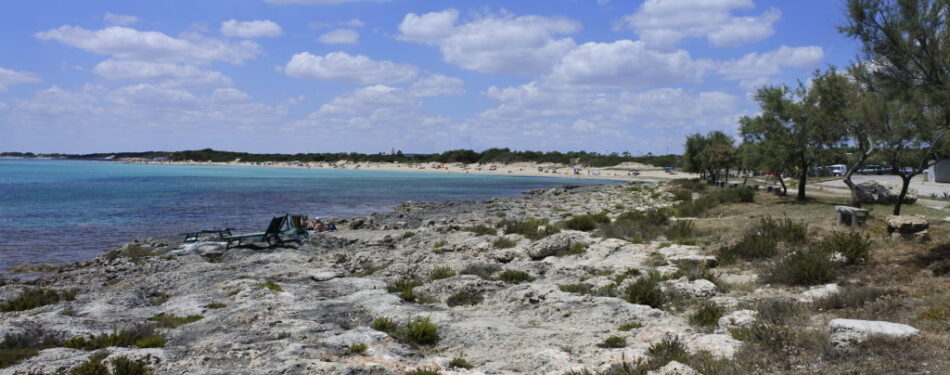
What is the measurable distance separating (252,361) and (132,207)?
42.8 meters

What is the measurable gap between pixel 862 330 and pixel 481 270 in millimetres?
8351

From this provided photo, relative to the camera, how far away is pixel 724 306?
→ 9680mm

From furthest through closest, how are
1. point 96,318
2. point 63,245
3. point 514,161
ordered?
1. point 514,161
2. point 63,245
3. point 96,318

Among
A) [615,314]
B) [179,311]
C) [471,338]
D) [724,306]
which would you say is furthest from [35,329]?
[724,306]

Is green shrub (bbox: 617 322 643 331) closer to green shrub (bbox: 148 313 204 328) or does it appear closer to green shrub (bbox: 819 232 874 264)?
green shrub (bbox: 819 232 874 264)

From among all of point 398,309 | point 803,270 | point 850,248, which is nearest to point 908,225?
point 850,248

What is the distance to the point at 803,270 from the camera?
10984 mm

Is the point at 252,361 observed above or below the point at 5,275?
above

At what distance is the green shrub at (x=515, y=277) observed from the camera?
13.1m

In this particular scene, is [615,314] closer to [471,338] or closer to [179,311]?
[471,338]

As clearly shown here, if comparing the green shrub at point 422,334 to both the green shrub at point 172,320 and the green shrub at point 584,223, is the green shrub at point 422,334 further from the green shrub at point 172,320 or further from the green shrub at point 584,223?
the green shrub at point 584,223

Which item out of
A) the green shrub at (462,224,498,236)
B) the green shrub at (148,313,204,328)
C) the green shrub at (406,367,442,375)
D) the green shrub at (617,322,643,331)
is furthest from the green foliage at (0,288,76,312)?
the green shrub at (462,224,498,236)

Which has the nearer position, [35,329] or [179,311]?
[35,329]

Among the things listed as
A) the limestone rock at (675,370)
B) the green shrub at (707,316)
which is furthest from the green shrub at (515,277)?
the limestone rock at (675,370)
